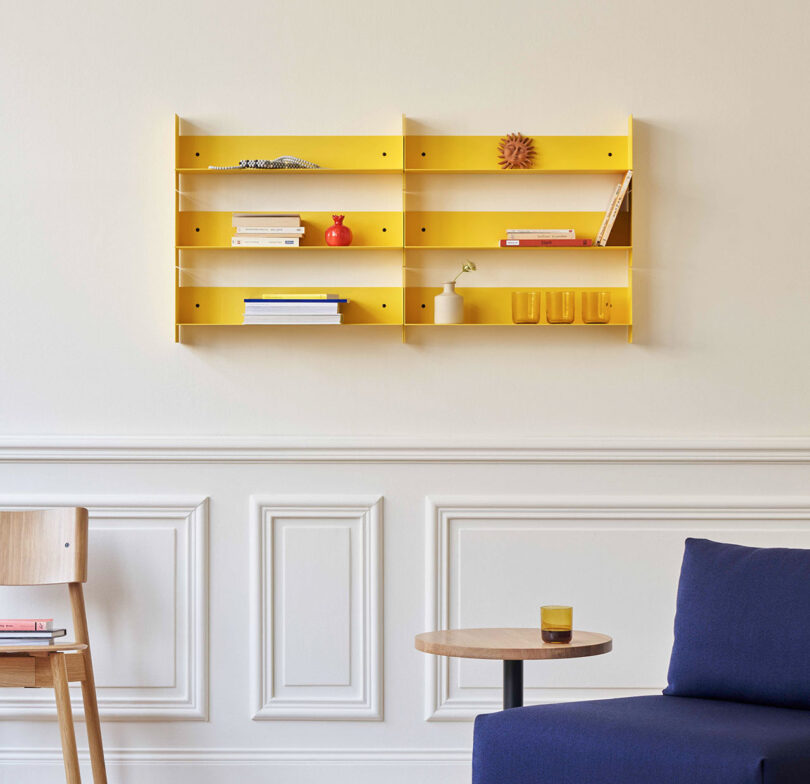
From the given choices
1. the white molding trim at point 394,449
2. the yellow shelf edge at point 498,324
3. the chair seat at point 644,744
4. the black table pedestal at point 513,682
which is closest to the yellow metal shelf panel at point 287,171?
the yellow shelf edge at point 498,324

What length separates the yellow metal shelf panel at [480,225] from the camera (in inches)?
121

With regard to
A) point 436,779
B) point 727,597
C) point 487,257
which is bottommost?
point 436,779

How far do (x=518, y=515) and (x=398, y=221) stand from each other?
893mm

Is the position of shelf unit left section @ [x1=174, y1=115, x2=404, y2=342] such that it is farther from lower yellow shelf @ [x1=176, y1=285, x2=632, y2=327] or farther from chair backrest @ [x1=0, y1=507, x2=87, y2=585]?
chair backrest @ [x1=0, y1=507, x2=87, y2=585]

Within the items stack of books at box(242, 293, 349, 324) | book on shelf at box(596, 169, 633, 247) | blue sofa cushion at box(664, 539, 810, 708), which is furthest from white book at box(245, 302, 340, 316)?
blue sofa cushion at box(664, 539, 810, 708)

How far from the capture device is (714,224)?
3057 millimetres

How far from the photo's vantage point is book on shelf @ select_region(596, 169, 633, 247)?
2.96 meters

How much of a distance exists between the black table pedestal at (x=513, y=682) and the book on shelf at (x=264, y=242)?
128 cm

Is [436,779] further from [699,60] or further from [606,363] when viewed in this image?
[699,60]

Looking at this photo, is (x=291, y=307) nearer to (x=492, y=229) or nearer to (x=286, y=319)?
(x=286, y=319)

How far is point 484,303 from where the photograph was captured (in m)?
3.07

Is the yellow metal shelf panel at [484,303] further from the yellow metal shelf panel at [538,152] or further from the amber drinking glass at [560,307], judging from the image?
the yellow metal shelf panel at [538,152]

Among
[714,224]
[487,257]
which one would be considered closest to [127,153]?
[487,257]

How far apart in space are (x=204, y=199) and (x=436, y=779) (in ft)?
5.74
